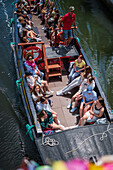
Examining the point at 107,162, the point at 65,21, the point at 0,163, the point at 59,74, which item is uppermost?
the point at 65,21

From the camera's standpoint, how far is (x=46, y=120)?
436 cm

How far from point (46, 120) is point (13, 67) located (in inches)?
196

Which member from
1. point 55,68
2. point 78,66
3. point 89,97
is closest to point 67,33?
point 55,68

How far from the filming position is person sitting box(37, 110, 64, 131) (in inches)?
167

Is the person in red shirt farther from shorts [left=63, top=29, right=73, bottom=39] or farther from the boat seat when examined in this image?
the boat seat

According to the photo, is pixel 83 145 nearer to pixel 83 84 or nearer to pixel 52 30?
pixel 83 84

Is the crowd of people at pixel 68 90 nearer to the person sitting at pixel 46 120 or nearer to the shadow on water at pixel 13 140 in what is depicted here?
the person sitting at pixel 46 120

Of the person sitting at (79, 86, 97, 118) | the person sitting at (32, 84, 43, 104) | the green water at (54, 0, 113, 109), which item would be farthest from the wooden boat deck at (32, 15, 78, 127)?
the green water at (54, 0, 113, 109)

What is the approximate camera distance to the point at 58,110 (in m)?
5.35

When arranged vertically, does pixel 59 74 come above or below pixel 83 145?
above

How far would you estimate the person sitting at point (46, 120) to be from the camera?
13.9ft

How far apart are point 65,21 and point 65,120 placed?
3.65m

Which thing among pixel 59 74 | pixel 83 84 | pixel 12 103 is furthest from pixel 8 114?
pixel 83 84

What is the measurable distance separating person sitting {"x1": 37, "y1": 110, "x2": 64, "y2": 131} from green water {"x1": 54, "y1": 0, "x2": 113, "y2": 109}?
309 centimetres
